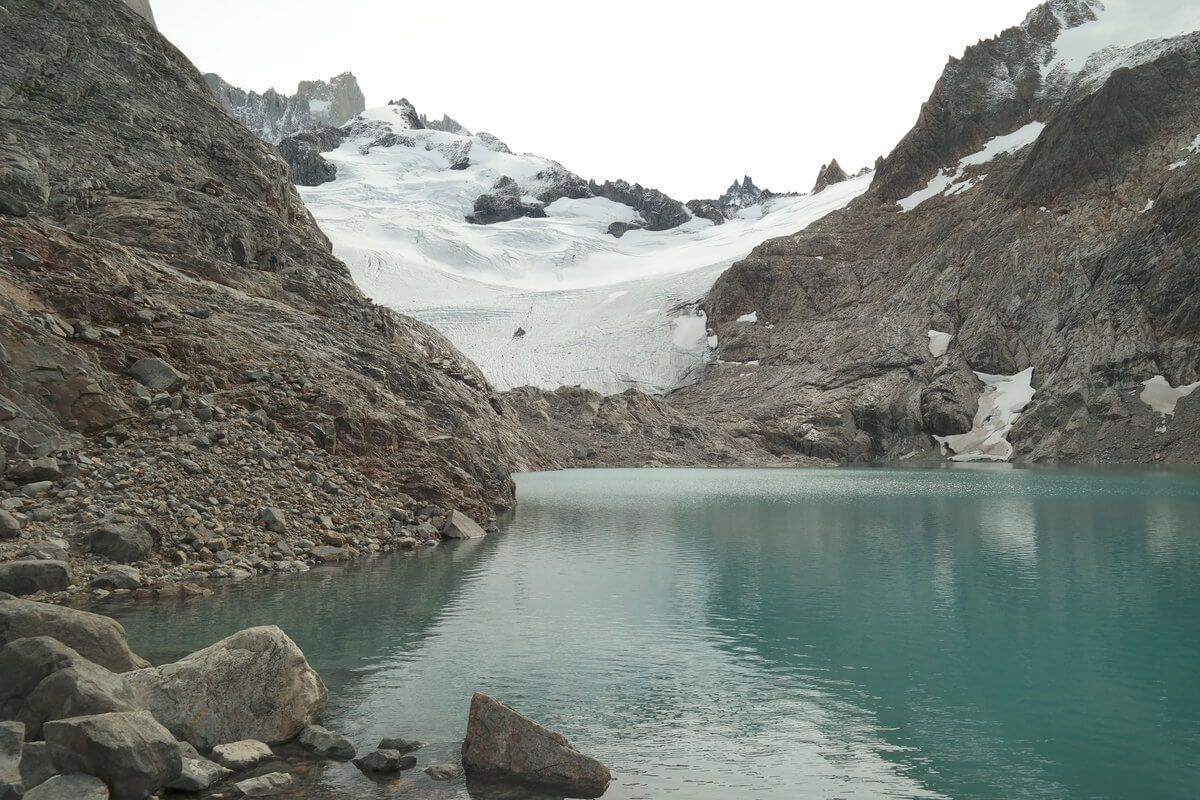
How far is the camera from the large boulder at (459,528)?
30.7 metres

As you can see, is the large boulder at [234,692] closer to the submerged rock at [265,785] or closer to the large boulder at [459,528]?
the submerged rock at [265,785]

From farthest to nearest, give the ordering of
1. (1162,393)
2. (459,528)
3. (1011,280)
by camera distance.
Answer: (1011,280) < (1162,393) < (459,528)

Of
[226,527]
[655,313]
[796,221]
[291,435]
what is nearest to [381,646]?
[226,527]

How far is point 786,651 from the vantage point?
54.3 feet

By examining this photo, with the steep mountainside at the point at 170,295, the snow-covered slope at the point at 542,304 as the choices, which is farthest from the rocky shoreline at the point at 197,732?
the snow-covered slope at the point at 542,304

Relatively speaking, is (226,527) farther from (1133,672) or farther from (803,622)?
(1133,672)

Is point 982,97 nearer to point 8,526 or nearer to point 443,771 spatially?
point 8,526

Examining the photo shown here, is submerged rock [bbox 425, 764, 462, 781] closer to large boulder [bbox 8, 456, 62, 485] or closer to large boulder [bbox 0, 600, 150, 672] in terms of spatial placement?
large boulder [bbox 0, 600, 150, 672]

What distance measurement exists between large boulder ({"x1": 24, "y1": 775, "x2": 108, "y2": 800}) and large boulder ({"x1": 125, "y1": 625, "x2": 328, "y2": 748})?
1.86 m

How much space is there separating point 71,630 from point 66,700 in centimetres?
208

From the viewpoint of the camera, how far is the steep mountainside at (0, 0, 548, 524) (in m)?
23.8

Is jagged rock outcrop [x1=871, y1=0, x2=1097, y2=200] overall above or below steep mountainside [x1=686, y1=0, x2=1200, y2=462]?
above

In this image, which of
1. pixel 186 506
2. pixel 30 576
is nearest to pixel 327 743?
pixel 30 576

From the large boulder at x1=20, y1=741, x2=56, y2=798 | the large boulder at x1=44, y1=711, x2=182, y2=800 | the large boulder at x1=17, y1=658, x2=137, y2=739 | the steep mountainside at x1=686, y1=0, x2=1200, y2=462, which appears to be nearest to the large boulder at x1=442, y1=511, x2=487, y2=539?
the large boulder at x1=17, y1=658, x2=137, y2=739
